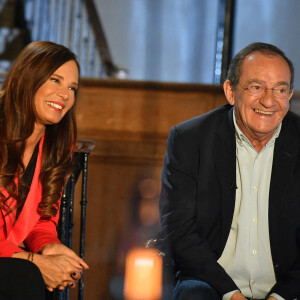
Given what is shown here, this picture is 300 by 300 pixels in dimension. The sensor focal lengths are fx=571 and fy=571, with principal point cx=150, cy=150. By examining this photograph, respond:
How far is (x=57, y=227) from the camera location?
2.67m

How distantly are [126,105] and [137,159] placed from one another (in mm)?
392

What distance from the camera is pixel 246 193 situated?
2.33 metres

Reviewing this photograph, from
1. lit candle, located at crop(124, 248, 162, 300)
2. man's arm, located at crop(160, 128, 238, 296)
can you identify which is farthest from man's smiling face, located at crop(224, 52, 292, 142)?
lit candle, located at crop(124, 248, 162, 300)

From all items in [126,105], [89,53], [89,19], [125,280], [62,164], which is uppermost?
[89,19]

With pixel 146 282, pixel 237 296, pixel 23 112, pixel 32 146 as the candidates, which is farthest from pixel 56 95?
pixel 146 282

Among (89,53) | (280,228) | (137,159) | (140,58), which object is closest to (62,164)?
(280,228)

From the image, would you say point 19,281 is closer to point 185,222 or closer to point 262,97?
point 185,222

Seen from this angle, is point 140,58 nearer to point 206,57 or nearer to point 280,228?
point 206,57

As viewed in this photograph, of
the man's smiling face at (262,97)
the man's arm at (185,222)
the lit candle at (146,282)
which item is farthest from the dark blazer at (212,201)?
the lit candle at (146,282)

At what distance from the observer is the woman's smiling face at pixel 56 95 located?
7.69 feet

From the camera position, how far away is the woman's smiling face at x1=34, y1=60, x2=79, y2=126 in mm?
2344

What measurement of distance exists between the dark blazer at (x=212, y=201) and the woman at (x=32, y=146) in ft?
1.42

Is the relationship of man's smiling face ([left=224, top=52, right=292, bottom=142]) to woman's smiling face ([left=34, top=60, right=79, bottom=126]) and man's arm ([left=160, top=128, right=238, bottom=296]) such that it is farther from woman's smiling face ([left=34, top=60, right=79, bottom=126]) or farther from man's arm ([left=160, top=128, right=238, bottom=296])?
woman's smiling face ([left=34, top=60, right=79, bottom=126])

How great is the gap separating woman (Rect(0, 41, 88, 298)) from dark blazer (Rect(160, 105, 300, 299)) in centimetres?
43
